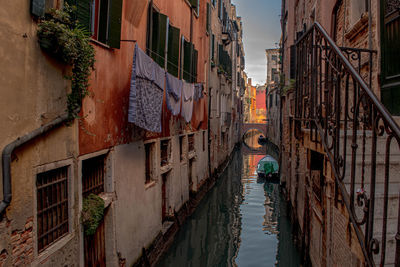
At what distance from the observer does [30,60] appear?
11.7 ft

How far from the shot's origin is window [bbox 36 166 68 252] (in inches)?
155

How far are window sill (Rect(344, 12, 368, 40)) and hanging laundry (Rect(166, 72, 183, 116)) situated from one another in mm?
4435

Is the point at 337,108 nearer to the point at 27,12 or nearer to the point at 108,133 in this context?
the point at 27,12

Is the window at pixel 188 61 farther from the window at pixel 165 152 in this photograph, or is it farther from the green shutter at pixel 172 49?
the window at pixel 165 152

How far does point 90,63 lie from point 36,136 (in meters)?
1.40

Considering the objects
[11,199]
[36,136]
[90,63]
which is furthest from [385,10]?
[11,199]

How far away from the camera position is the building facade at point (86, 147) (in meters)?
3.37

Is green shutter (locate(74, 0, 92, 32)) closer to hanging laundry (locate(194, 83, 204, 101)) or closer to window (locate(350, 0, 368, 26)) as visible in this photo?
window (locate(350, 0, 368, 26))

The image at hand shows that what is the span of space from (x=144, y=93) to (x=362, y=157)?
15.0ft

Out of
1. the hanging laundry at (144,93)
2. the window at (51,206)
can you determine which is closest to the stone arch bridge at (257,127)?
the hanging laundry at (144,93)

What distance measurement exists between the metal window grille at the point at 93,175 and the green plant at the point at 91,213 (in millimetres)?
166

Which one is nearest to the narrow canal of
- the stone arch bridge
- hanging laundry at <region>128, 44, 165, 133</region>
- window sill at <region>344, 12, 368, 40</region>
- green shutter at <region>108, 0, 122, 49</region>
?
hanging laundry at <region>128, 44, 165, 133</region>

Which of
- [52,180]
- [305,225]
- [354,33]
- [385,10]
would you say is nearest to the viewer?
[52,180]

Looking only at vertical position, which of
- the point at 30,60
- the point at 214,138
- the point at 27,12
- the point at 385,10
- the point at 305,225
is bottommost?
the point at 305,225
